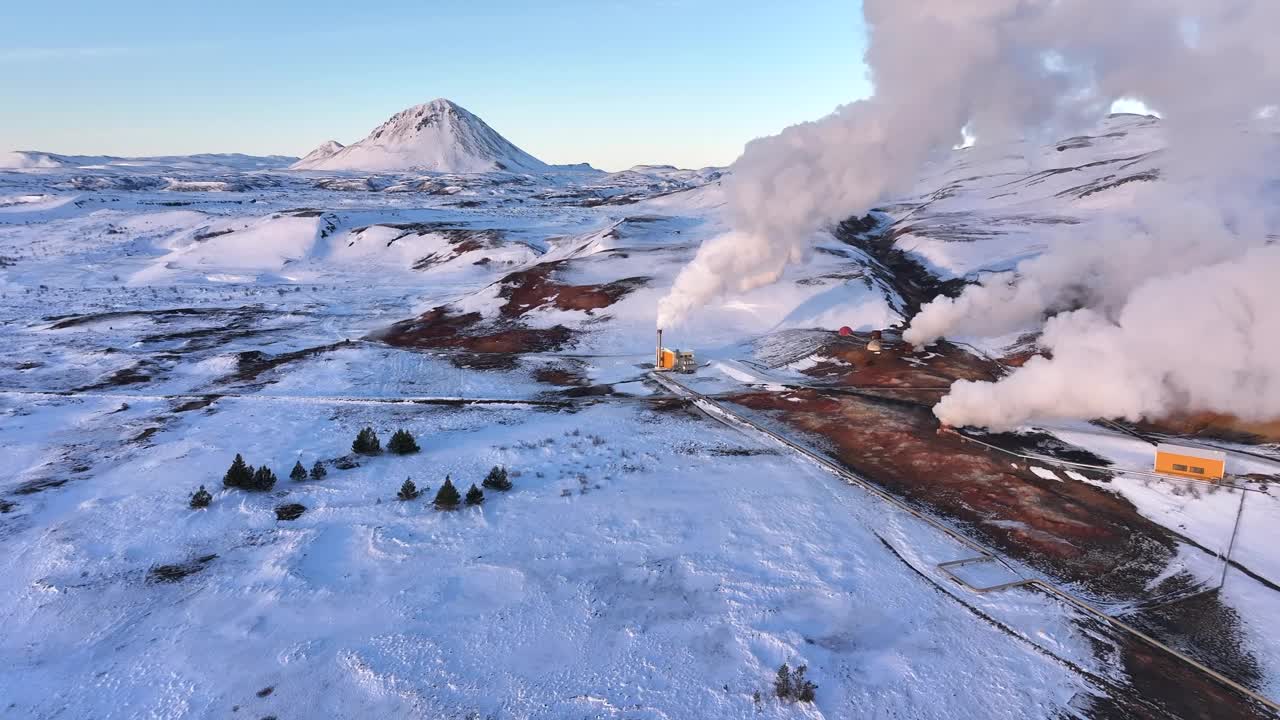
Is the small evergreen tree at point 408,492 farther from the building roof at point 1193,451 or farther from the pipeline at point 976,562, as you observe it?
the building roof at point 1193,451

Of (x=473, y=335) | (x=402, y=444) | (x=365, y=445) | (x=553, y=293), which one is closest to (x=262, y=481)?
(x=365, y=445)

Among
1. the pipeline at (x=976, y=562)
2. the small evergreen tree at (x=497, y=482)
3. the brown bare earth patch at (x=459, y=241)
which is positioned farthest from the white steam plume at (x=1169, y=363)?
the brown bare earth patch at (x=459, y=241)

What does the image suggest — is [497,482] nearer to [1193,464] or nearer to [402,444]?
[402,444]

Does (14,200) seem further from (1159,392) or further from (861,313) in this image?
(1159,392)

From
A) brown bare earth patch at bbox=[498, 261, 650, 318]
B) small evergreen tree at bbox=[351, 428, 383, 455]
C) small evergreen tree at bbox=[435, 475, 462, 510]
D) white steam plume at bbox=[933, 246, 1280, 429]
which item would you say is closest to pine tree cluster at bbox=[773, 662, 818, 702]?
small evergreen tree at bbox=[435, 475, 462, 510]

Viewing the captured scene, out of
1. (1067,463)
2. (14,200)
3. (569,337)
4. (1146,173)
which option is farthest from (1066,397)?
(14,200)

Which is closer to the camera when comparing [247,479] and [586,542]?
[586,542]
